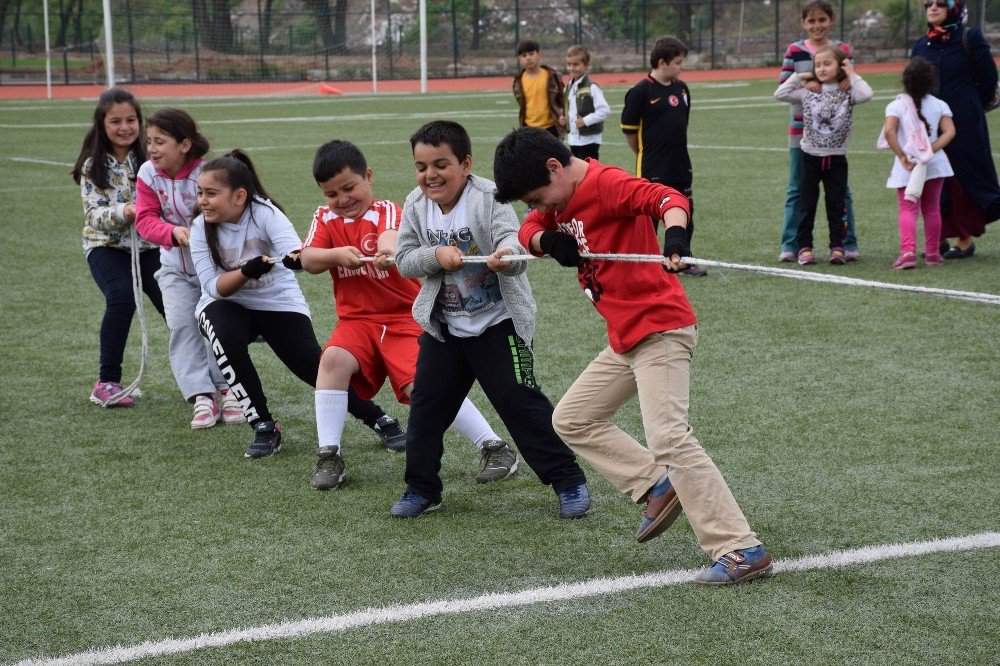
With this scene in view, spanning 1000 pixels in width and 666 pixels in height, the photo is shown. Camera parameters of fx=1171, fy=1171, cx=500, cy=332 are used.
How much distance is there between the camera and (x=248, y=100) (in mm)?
34250

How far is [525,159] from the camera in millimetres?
3844

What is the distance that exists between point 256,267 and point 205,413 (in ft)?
3.91

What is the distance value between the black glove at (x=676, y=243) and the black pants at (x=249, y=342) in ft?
7.67

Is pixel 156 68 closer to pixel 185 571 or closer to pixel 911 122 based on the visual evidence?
pixel 911 122

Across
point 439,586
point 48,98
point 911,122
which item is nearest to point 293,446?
point 439,586

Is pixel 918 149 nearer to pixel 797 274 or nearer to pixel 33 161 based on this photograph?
pixel 797 274

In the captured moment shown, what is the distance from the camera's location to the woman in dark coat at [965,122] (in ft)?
29.3

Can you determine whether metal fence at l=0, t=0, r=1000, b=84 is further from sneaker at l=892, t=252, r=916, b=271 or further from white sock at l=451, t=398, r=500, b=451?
white sock at l=451, t=398, r=500, b=451

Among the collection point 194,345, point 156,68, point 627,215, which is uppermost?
point 156,68

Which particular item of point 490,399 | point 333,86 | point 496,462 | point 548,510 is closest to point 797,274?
point 490,399

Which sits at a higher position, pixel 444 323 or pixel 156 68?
pixel 156 68

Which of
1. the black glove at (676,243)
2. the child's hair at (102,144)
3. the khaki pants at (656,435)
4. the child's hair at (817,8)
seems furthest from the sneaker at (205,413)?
the child's hair at (817,8)

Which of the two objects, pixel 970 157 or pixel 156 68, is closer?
pixel 970 157

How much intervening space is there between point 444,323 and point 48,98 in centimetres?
3385
